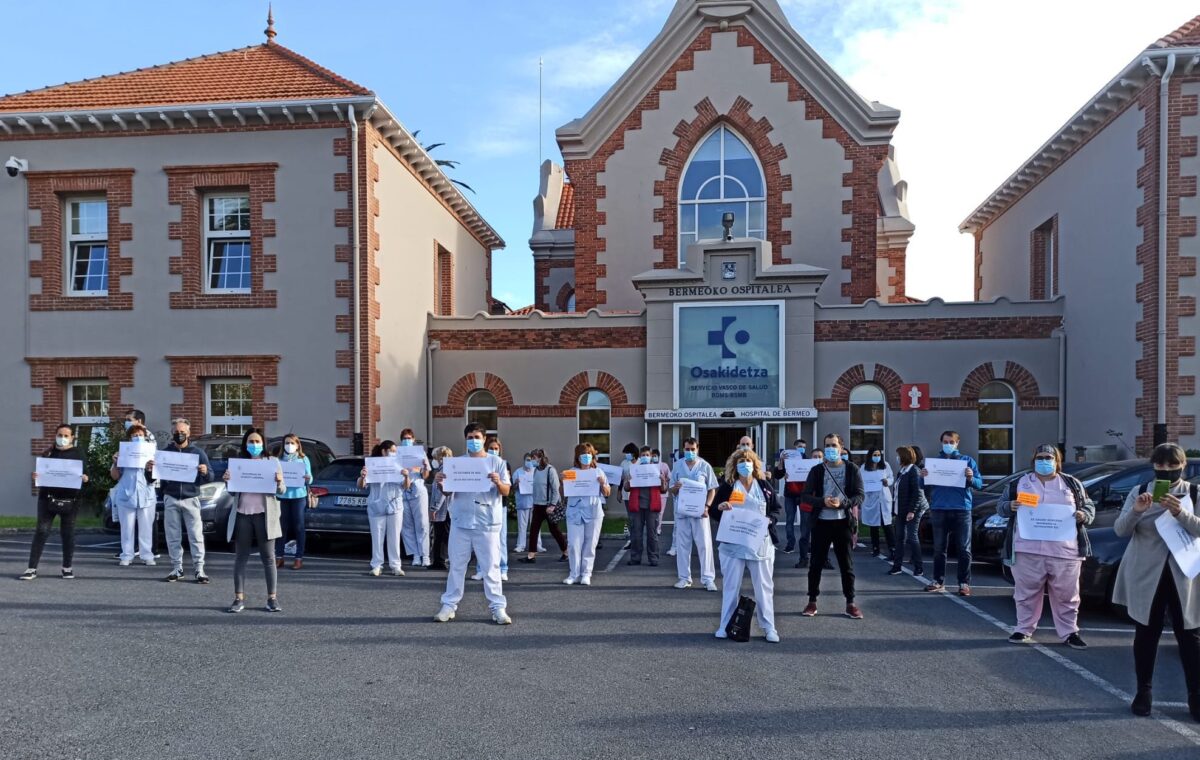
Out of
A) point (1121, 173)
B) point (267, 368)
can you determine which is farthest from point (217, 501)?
Result: point (1121, 173)

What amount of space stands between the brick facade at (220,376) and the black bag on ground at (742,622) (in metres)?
12.4

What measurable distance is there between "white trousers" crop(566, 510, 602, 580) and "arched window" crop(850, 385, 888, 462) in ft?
33.2


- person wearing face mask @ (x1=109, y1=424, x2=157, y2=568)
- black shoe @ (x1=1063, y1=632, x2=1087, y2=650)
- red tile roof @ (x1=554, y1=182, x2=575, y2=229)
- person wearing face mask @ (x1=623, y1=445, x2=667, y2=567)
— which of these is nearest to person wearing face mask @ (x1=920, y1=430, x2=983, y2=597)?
black shoe @ (x1=1063, y1=632, x2=1087, y2=650)

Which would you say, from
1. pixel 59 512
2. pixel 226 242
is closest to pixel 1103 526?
pixel 59 512

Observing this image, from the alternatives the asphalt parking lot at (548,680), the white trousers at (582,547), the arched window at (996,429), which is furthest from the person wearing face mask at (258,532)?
the arched window at (996,429)

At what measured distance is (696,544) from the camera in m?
10.2

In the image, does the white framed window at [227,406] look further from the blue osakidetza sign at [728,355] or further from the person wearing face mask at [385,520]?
the blue osakidetza sign at [728,355]

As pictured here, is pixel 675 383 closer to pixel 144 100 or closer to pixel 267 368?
pixel 267 368

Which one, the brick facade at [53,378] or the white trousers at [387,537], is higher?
the brick facade at [53,378]

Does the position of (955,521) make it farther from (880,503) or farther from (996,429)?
(996,429)

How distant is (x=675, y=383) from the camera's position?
1903cm

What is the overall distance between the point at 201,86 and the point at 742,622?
53.1 ft

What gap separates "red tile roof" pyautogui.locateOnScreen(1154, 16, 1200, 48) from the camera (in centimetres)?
1481

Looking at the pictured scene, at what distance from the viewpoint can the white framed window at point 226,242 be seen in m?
17.6
